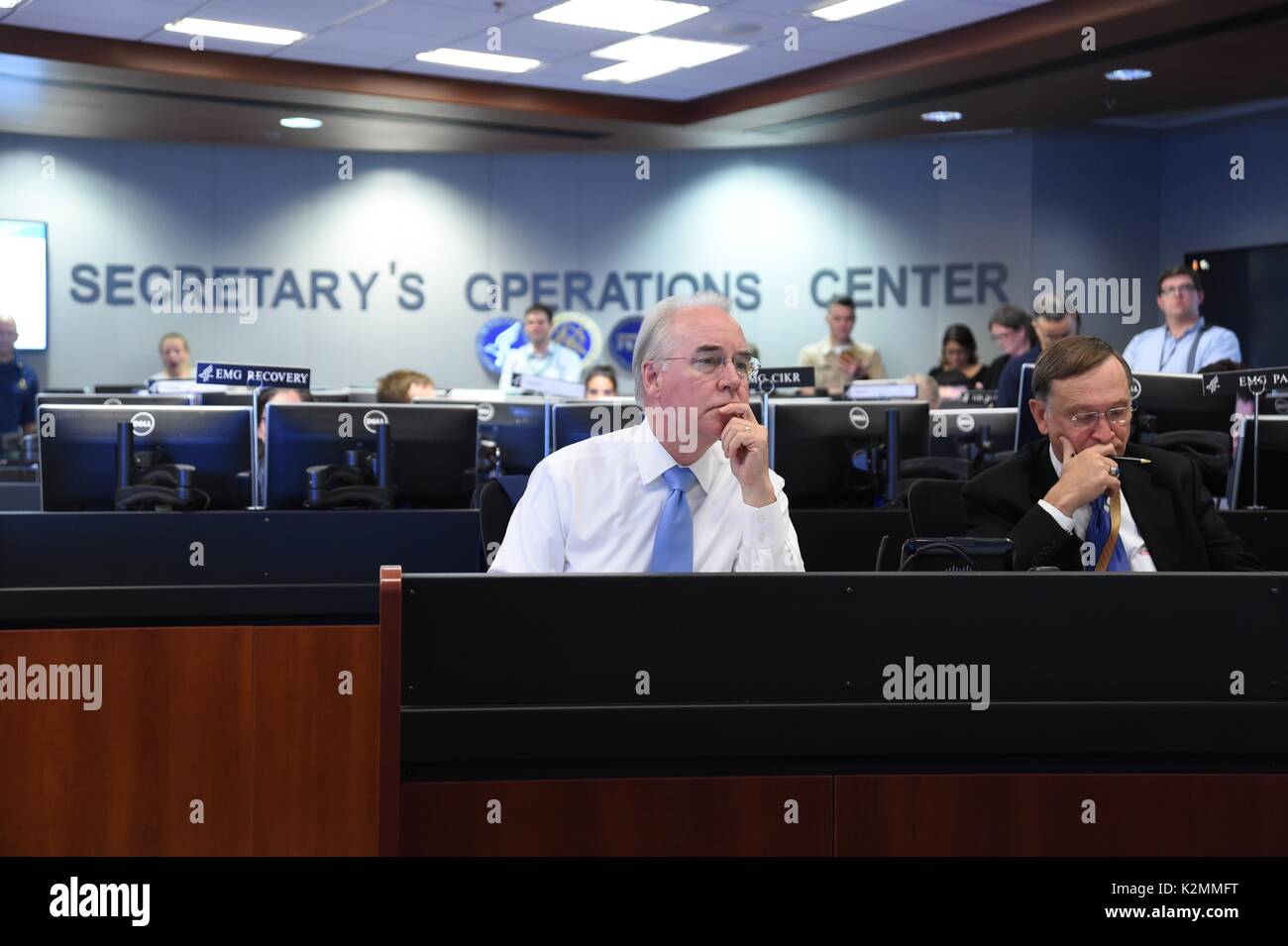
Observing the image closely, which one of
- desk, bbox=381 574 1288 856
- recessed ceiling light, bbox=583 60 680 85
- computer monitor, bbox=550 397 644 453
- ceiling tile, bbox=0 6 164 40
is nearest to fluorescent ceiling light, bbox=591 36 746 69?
recessed ceiling light, bbox=583 60 680 85

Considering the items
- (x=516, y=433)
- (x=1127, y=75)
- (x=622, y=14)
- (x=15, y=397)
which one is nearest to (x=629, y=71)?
(x=622, y=14)

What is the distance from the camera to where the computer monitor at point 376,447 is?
3.97 metres

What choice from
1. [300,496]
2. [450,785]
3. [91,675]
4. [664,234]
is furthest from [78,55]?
[450,785]

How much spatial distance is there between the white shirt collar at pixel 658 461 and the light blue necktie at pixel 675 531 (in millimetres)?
19

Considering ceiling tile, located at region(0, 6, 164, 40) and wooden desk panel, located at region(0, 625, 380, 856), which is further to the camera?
ceiling tile, located at region(0, 6, 164, 40)

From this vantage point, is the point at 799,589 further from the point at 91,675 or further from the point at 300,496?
the point at 300,496

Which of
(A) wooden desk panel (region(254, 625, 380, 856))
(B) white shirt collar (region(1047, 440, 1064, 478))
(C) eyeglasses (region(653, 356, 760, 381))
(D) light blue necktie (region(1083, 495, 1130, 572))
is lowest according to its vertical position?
(A) wooden desk panel (region(254, 625, 380, 856))

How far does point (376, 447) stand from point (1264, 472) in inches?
96.0

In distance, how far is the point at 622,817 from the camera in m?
1.77

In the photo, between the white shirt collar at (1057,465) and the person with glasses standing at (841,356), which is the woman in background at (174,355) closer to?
the person with glasses standing at (841,356)

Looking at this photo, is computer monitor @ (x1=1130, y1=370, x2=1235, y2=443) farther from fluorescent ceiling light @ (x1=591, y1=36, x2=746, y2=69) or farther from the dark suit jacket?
fluorescent ceiling light @ (x1=591, y1=36, x2=746, y2=69)

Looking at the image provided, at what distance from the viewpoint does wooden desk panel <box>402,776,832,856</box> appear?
5.76 ft

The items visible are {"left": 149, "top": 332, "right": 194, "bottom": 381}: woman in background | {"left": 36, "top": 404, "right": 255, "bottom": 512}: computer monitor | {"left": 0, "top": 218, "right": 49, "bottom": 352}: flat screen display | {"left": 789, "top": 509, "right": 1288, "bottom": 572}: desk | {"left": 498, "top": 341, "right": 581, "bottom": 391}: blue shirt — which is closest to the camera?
{"left": 789, "top": 509, "right": 1288, "bottom": 572}: desk

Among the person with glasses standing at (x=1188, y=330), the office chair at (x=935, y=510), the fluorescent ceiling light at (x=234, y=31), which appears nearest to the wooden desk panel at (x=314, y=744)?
the office chair at (x=935, y=510)
